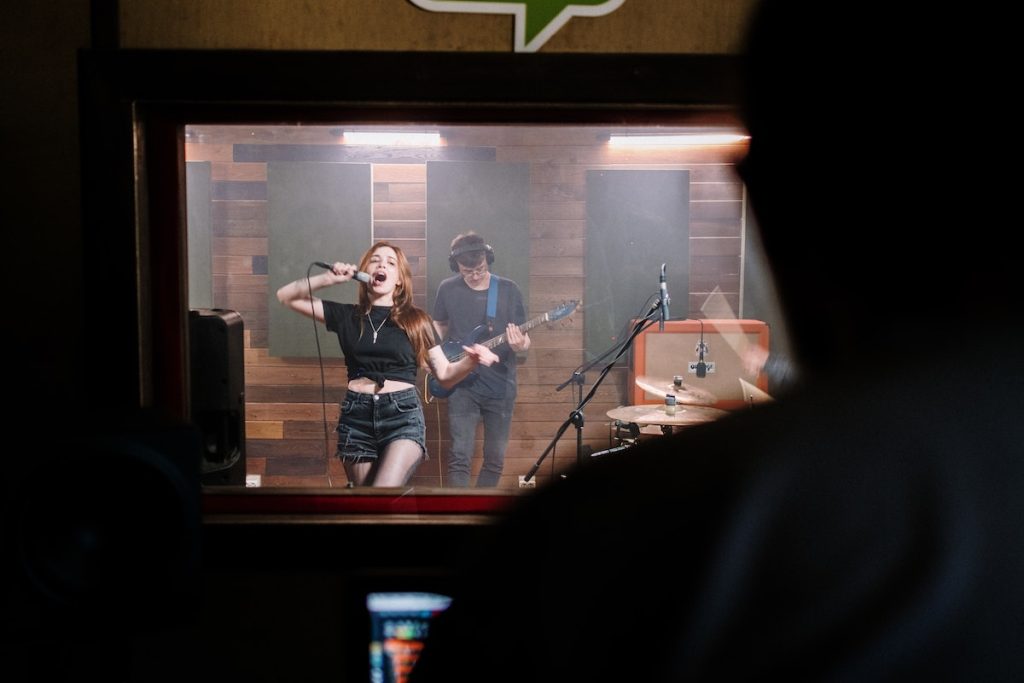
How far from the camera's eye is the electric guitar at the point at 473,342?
127 inches

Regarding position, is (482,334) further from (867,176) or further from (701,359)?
(867,176)

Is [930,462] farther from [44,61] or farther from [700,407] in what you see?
[700,407]

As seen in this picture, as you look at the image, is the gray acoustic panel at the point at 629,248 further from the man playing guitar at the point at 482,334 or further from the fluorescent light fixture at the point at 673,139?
the fluorescent light fixture at the point at 673,139

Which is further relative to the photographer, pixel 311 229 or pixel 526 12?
pixel 311 229

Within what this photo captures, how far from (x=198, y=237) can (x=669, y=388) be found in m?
1.93

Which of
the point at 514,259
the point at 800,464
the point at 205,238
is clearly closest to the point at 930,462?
the point at 800,464

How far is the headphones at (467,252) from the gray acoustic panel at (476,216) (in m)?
0.02

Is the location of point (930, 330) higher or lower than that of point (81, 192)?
lower

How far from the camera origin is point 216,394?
7.14ft

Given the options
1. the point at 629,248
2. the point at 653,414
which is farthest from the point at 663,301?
the point at 653,414

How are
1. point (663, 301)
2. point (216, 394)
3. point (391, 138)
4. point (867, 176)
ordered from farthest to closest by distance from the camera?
point (663, 301)
point (391, 138)
point (216, 394)
point (867, 176)

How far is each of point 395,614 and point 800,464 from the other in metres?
1.29

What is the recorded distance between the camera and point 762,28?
1.94 ft

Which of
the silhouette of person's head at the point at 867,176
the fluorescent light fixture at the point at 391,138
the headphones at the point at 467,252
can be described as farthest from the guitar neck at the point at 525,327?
the silhouette of person's head at the point at 867,176
